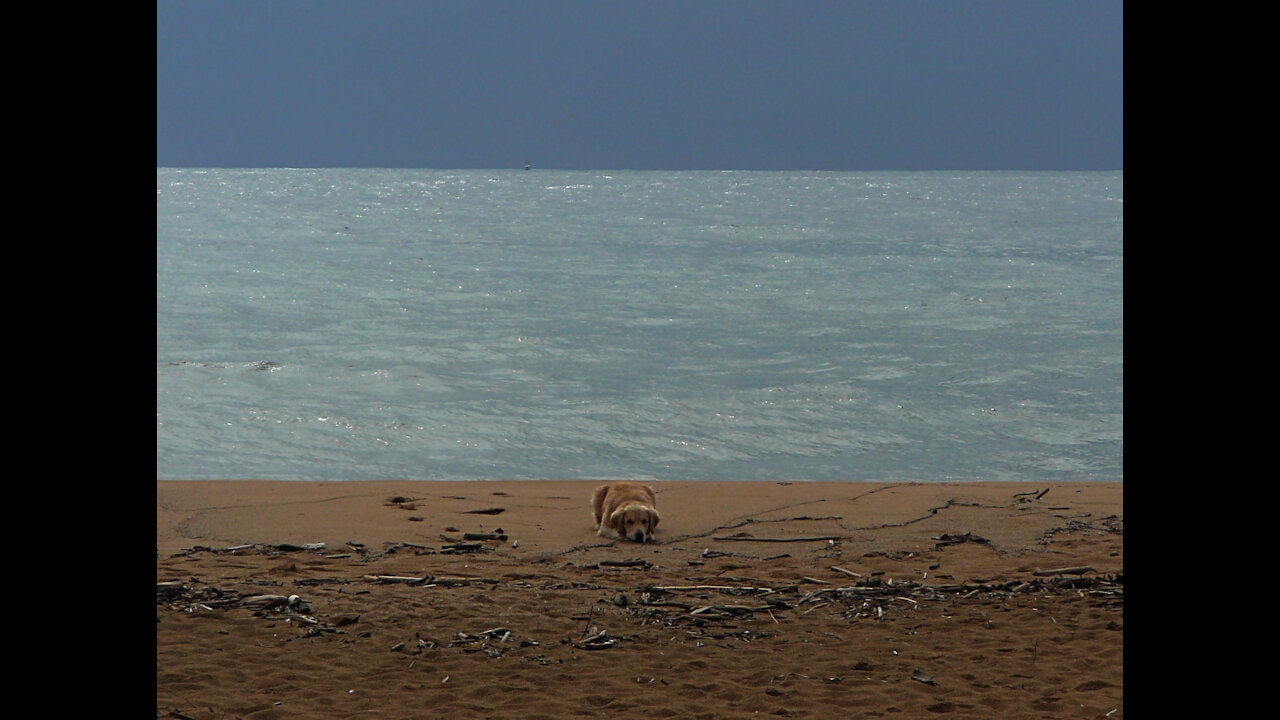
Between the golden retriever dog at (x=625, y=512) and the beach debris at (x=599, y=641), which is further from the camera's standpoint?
the golden retriever dog at (x=625, y=512)

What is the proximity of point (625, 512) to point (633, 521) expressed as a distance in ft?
0.24

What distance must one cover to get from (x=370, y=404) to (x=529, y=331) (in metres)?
6.04

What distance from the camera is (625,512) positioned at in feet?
21.8

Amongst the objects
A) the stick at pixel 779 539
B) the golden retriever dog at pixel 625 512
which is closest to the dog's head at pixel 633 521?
the golden retriever dog at pixel 625 512

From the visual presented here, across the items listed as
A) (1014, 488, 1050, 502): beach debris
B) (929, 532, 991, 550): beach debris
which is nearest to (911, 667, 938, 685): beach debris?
(929, 532, 991, 550): beach debris

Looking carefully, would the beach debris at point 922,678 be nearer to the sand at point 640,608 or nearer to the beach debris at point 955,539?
the sand at point 640,608

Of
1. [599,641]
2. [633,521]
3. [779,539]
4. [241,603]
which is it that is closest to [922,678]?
[599,641]

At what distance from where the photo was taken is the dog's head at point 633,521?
6629 mm

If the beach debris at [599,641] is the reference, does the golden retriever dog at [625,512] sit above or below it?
above
